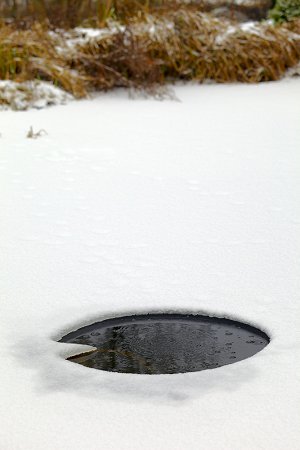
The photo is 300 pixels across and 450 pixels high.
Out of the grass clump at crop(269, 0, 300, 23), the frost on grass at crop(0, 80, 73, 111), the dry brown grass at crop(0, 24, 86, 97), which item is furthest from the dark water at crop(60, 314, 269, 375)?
the grass clump at crop(269, 0, 300, 23)

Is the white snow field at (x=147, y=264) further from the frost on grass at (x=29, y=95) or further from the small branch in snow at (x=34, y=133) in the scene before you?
the frost on grass at (x=29, y=95)

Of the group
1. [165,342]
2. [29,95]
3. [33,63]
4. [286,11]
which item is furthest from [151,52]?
[165,342]

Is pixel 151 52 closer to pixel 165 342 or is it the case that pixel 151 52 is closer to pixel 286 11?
pixel 286 11

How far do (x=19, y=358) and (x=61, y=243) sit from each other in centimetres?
127

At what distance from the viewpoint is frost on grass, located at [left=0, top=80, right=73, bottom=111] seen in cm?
761

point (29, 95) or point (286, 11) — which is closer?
point (29, 95)

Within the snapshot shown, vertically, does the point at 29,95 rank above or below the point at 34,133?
above

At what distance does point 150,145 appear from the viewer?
6.14m

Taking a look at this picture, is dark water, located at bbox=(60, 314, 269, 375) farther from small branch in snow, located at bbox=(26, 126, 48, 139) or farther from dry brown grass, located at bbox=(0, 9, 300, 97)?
dry brown grass, located at bbox=(0, 9, 300, 97)

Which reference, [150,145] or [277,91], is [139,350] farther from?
[277,91]

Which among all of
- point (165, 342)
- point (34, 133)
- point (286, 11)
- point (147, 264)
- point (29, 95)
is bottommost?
point (165, 342)

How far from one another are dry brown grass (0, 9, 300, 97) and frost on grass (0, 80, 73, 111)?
123 mm

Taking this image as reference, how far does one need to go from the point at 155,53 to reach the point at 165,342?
20.7 feet

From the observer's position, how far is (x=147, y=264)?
141 inches
